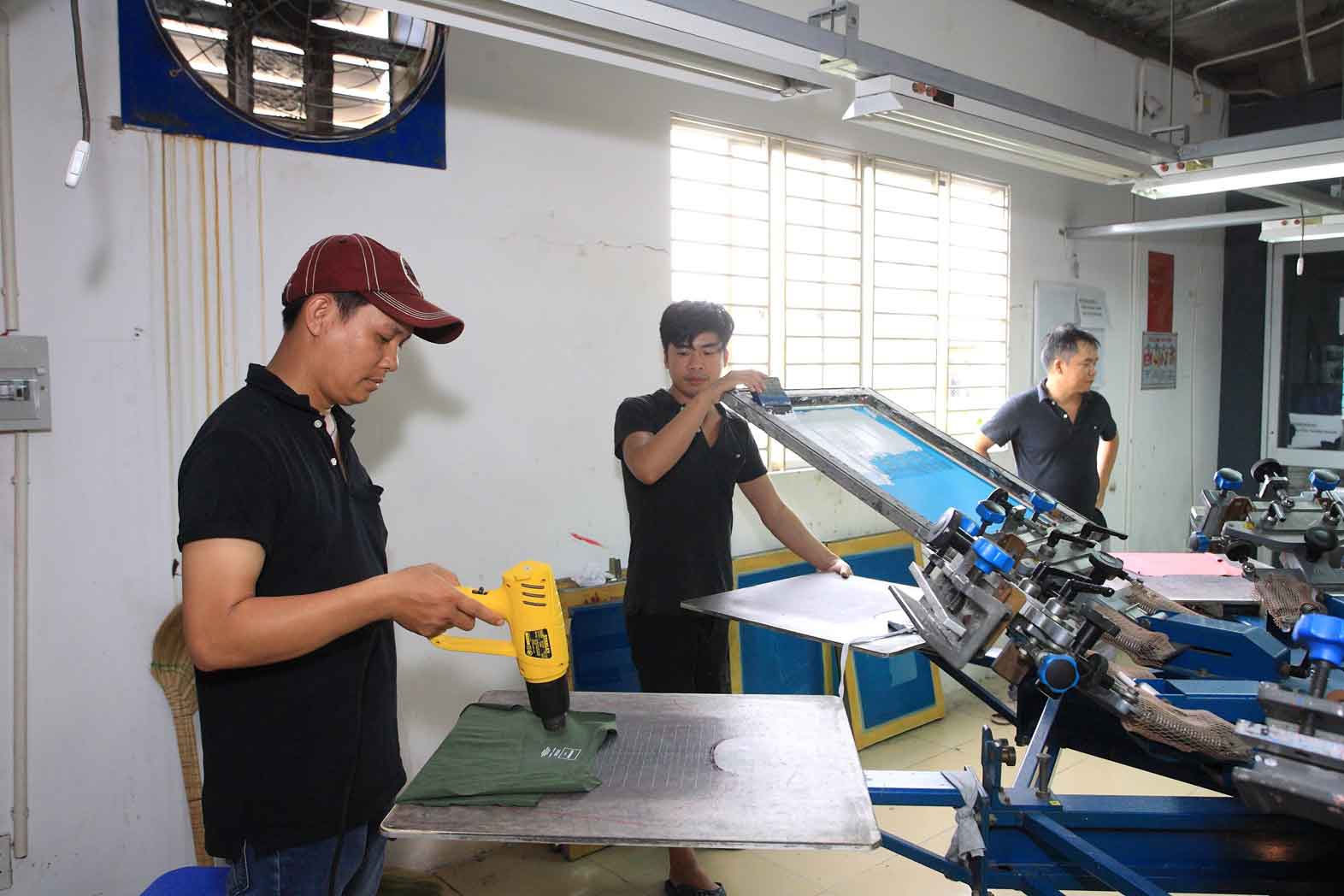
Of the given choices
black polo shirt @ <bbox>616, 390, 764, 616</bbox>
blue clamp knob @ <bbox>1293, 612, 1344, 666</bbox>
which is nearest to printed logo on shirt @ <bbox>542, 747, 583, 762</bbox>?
black polo shirt @ <bbox>616, 390, 764, 616</bbox>

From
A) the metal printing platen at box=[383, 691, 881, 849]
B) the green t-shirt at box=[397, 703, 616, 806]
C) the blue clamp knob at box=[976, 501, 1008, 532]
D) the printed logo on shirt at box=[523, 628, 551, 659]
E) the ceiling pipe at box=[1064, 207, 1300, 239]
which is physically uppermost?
the ceiling pipe at box=[1064, 207, 1300, 239]

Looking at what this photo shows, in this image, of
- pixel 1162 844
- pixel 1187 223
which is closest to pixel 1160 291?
pixel 1187 223

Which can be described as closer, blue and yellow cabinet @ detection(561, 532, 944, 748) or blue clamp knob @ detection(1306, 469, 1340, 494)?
blue clamp knob @ detection(1306, 469, 1340, 494)

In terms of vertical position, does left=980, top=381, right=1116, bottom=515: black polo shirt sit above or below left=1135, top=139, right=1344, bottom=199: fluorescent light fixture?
below

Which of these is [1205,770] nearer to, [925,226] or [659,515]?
[659,515]

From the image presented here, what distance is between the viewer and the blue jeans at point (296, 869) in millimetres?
1271

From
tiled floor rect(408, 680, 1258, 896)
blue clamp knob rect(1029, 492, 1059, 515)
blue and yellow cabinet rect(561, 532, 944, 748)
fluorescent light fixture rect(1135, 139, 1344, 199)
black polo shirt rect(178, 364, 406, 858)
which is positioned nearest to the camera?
black polo shirt rect(178, 364, 406, 858)

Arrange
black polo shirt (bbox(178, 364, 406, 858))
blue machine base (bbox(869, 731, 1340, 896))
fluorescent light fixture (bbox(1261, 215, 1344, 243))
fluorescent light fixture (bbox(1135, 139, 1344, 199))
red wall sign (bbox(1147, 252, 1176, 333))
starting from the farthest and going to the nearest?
1. red wall sign (bbox(1147, 252, 1176, 333))
2. fluorescent light fixture (bbox(1261, 215, 1344, 243))
3. fluorescent light fixture (bbox(1135, 139, 1344, 199))
4. blue machine base (bbox(869, 731, 1340, 896))
5. black polo shirt (bbox(178, 364, 406, 858))

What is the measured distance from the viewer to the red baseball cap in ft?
4.33

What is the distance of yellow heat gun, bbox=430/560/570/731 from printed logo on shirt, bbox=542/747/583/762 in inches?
2.4

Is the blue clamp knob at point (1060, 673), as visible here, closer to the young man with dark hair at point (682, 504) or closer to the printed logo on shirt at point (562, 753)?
the printed logo on shirt at point (562, 753)

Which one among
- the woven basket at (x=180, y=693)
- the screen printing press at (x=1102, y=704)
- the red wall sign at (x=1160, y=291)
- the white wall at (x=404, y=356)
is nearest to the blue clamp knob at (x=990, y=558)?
the screen printing press at (x=1102, y=704)

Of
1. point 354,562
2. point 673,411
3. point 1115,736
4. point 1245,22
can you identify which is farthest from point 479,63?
point 1245,22

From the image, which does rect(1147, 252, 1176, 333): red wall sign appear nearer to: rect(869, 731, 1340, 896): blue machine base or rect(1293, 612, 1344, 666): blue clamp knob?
rect(869, 731, 1340, 896): blue machine base
